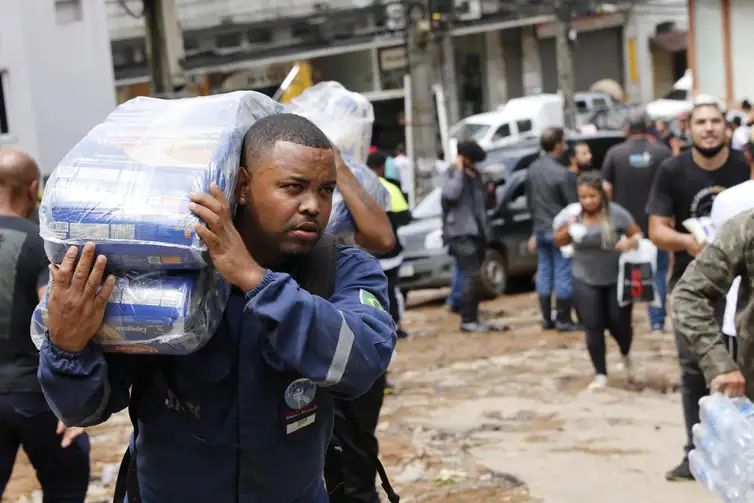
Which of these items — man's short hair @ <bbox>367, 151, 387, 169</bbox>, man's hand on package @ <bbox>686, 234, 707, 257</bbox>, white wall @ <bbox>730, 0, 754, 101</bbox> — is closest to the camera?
man's hand on package @ <bbox>686, 234, 707, 257</bbox>

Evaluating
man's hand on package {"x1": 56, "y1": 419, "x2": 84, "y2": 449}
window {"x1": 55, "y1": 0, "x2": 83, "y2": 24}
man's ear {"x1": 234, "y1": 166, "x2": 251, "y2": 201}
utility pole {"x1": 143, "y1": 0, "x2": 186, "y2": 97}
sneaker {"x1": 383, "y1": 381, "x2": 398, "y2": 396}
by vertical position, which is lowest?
sneaker {"x1": 383, "y1": 381, "x2": 398, "y2": 396}

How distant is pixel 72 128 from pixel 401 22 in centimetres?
1149

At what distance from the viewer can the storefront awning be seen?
135 ft

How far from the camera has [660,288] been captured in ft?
37.0

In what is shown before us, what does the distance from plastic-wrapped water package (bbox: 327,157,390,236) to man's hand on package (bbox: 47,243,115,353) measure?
1.94 m

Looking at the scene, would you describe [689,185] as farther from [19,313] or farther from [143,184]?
[143,184]

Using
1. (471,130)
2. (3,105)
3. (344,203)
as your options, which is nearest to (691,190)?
(344,203)

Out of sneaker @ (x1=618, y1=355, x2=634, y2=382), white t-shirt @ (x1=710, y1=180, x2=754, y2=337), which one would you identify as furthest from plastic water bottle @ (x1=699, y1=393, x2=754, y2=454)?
sneaker @ (x1=618, y1=355, x2=634, y2=382)

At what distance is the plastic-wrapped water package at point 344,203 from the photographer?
4.91 meters

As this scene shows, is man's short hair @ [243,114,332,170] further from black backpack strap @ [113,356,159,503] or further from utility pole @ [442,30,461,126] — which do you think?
utility pole @ [442,30,461,126]

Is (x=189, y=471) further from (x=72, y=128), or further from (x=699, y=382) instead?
(x=72, y=128)

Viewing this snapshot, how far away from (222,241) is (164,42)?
13.9 meters

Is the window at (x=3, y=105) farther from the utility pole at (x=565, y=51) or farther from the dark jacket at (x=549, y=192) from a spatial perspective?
the utility pole at (x=565, y=51)

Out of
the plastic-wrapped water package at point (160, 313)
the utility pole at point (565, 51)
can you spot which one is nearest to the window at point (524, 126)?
the utility pole at point (565, 51)
